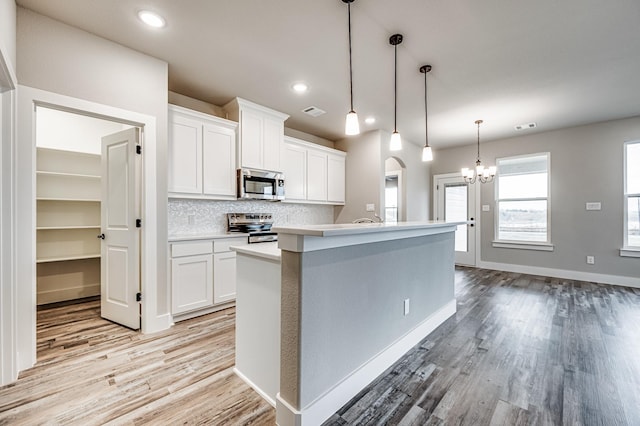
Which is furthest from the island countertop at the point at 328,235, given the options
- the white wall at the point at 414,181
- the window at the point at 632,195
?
the window at the point at 632,195

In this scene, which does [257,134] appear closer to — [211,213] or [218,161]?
[218,161]

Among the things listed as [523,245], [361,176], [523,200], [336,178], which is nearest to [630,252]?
[523,245]

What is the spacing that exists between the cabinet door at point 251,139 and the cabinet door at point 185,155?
57cm

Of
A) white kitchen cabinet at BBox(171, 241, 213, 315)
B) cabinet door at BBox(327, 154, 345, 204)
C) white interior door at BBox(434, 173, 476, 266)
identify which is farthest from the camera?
white interior door at BBox(434, 173, 476, 266)

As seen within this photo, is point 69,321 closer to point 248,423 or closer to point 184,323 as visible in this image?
A: point 184,323

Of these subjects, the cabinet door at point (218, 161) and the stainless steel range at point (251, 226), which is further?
the stainless steel range at point (251, 226)

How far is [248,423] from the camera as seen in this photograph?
1510 millimetres

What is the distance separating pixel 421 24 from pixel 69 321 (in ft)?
14.8

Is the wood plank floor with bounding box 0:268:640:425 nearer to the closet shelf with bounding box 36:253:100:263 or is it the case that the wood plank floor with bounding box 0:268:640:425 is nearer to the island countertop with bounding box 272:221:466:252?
the closet shelf with bounding box 36:253:100:263

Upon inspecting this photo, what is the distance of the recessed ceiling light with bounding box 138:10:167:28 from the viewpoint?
212cm

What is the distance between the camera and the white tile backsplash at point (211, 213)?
11.1ft

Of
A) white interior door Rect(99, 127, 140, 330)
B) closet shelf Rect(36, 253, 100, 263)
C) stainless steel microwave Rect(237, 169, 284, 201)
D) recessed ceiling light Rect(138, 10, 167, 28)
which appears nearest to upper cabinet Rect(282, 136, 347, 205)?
stainless steel microwave Rect(237, 169, 284, 201)

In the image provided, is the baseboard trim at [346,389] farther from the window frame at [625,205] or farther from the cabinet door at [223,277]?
the window frame at [625,205]

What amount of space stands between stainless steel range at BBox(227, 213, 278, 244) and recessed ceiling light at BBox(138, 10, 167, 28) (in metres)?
2.28
